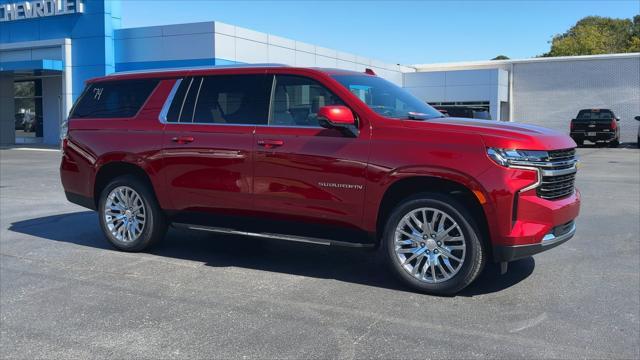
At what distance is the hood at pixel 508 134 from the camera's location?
484cm

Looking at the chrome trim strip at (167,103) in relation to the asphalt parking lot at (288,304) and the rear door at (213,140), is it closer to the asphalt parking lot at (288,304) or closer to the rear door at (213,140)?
the rear door at (213,140)

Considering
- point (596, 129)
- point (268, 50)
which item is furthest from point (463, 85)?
point (268, 50)

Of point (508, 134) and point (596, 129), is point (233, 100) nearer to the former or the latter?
point (508, 134)

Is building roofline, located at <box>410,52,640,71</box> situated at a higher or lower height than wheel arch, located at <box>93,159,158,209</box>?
higher

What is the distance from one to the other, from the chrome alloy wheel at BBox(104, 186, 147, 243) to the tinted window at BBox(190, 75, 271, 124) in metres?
1.10

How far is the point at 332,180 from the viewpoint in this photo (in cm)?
543

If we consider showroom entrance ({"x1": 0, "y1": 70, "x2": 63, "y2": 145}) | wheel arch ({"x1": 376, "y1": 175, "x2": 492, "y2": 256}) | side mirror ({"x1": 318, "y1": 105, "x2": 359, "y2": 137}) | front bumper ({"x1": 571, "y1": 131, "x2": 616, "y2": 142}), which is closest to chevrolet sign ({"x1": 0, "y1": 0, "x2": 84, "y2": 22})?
showroom entrance ({"x1": 0, "y1": 70, "x2": 63, "y2": 145})

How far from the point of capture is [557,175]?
16.4 ft

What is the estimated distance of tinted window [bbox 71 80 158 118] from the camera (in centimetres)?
676

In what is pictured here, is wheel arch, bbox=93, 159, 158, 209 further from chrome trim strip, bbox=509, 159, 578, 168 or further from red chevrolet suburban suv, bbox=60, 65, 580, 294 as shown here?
chrome trim strip, bbox=509, 159, 578, 168

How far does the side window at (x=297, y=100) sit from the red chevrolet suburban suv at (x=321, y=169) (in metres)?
0.01

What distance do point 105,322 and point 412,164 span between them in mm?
2722

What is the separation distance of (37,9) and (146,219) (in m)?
25.6

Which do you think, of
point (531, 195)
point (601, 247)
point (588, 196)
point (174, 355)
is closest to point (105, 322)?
point (174, 355)
